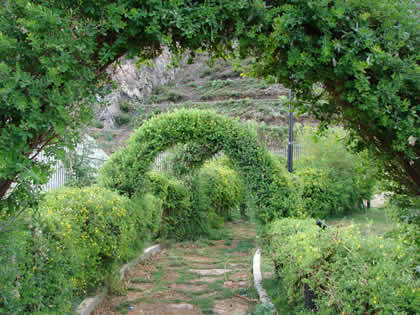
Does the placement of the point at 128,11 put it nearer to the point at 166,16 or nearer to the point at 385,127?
the point at 166,16

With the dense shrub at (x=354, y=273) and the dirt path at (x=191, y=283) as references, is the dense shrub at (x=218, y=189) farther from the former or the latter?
the dense shrub at (x=354, y=273)

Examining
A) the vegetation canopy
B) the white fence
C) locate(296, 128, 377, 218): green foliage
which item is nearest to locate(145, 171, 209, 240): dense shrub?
the white fence

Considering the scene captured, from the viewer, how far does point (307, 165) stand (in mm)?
14375

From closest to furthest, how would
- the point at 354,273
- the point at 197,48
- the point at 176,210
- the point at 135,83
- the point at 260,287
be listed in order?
1. the point at 197,48
2. the point at 354,273
3. the point at 260,287
4. the point at 176,210
5. the point at 135,83

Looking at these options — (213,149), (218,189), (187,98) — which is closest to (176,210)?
(218,189)

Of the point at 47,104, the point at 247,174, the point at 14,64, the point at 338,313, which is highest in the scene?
the point at 14,64

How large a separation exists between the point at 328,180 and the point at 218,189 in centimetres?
398

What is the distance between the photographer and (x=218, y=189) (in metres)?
12.0

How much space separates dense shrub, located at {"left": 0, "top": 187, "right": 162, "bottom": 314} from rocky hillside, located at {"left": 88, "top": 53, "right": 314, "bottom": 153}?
23008mm

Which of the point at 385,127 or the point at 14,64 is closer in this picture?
the point at 14,64

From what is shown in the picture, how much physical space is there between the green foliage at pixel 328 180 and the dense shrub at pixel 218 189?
2.35 meters

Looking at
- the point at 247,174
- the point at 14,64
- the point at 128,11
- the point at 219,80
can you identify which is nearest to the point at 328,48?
the point at 128,11

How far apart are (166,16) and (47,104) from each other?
1032 mm

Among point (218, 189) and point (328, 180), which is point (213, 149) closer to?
point (218, 189)
